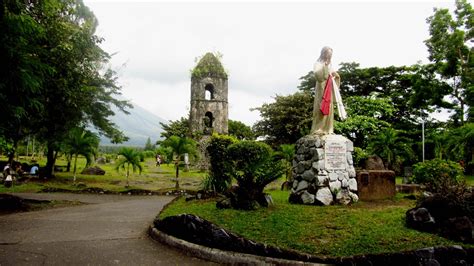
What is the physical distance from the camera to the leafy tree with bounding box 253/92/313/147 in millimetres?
28470

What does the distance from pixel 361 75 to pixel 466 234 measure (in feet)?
90.8

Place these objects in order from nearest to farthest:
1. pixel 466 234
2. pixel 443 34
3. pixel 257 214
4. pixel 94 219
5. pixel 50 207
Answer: pixel 466 234 < pixel 257 214 < pixel 94 219 < pixel 50 207 < pixel 443 34

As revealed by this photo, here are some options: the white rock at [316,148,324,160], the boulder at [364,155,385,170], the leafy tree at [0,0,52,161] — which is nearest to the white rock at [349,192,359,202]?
the white rock at [316,148,324,160]

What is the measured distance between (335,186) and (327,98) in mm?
2358

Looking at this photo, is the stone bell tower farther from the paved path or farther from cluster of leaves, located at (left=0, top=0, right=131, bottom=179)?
the paved path

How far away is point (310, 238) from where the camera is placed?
18.5 feet

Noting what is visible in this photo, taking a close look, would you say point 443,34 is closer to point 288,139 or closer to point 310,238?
point 288,139

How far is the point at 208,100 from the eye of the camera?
2806 cm

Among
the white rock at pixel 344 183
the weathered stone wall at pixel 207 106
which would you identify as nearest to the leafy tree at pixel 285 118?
the weathered stone wall at pixel 207 106

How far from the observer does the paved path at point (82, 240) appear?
5.48m

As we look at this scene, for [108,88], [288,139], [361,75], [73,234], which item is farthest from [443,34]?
[73,234]

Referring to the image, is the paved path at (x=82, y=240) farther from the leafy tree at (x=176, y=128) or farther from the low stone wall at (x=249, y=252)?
the leafy tree at (x=176, y=128)

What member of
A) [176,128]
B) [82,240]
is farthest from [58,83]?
[176,128]

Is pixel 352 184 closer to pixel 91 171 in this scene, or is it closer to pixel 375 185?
pixel 375 185
